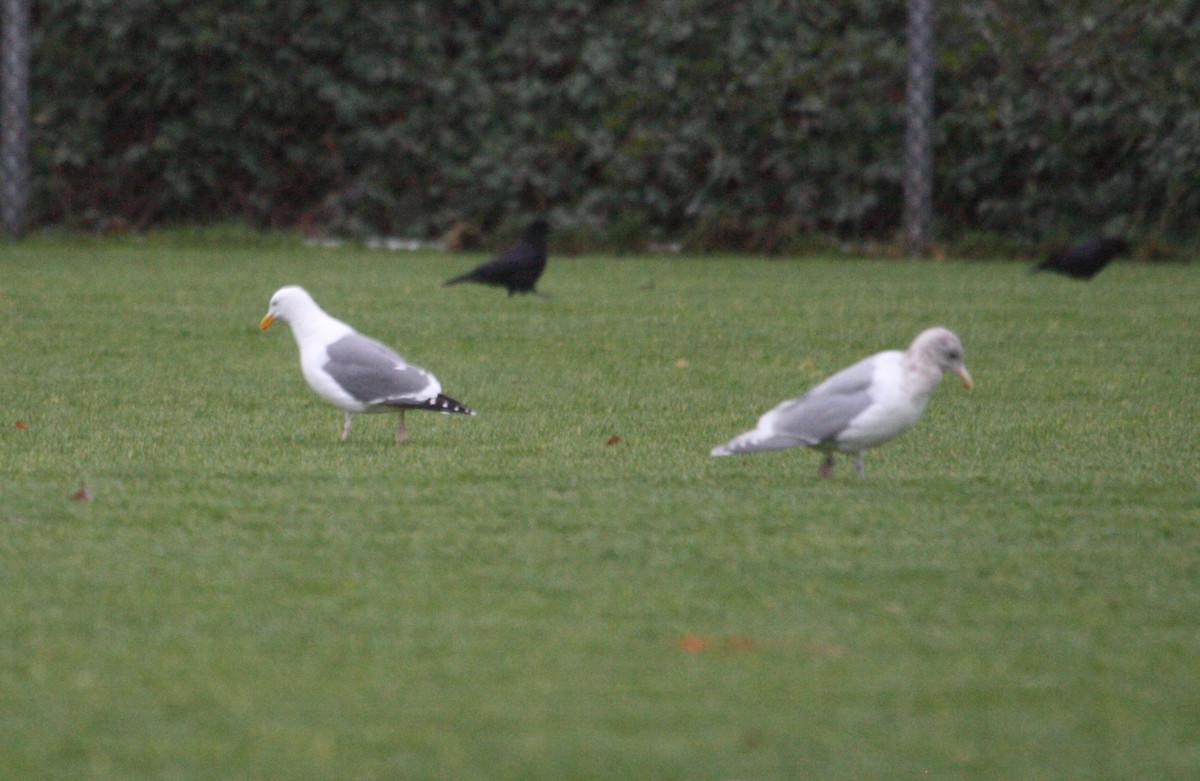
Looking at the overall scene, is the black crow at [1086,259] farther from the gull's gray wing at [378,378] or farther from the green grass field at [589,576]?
the gull's gray wing at [378,378]

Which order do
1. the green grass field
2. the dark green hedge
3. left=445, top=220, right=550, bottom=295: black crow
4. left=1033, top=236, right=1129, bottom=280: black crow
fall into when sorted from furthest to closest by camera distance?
the dark green hedge
left=1033, top=236, right=1129, bottom=280: black crow
left=445, top=220, right=550, bottom=295: black crow
the green grass field

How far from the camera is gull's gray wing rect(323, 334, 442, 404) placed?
15.8ft

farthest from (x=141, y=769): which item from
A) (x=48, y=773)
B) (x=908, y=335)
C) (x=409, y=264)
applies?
(x=409, y=264)

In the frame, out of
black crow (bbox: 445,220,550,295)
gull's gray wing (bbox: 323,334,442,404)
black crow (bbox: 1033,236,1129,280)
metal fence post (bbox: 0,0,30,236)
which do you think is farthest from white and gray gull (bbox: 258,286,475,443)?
metal fence post (bbox: 0,0,30,236)

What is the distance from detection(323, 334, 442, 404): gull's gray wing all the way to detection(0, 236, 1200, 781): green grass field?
0.49 ft

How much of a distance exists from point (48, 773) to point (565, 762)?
65cm

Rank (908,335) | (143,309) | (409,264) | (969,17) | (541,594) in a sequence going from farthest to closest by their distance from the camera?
1. (969,17)
2. (409,264)
3. (143,309)
4. (908,335)
5. (541,594)

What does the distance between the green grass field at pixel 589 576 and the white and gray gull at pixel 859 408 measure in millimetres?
138

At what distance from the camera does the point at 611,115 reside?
1192 centimetres

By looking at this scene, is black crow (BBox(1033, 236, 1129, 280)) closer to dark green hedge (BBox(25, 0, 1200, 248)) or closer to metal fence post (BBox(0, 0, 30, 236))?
dark green hedge (BBox(25, 0, 1200, 248))

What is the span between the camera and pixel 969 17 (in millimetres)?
11531

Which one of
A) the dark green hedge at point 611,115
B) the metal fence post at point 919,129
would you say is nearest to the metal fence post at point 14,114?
the dark green hedge at point 611,115

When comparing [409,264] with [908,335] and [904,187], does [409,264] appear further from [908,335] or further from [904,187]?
[908,335]

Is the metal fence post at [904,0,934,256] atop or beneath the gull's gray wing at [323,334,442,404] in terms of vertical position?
atop
